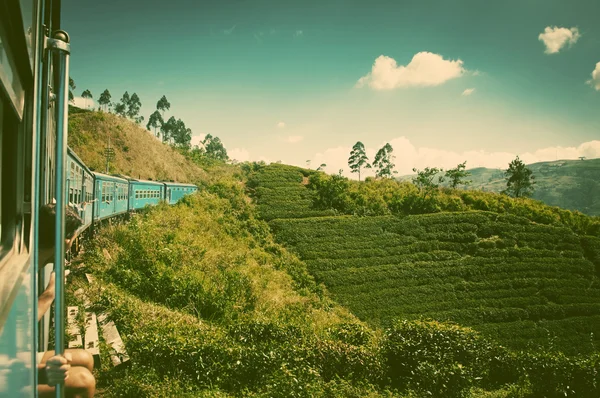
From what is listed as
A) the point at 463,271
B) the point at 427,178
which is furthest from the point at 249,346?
the point at 427,178

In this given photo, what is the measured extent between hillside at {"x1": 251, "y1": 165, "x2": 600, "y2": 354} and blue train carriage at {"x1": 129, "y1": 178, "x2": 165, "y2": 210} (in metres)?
7.44

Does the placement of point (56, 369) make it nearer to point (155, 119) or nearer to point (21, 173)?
point (21, 173)

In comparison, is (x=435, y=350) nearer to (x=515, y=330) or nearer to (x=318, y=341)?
(x=318, y=341)

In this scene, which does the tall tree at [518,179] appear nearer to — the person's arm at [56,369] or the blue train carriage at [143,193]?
the blue train carriage at [143,193]

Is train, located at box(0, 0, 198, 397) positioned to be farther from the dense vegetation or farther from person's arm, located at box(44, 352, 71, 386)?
the dense vegetation

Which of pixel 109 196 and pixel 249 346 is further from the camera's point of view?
pixel 109 196

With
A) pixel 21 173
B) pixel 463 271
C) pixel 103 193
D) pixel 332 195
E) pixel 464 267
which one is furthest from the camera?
pixel 332 195

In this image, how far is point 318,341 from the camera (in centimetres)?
820

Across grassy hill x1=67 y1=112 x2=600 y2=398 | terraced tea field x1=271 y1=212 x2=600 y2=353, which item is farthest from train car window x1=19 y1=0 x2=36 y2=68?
terraced tea field x1=271 y1=212 x2=600 y2=353

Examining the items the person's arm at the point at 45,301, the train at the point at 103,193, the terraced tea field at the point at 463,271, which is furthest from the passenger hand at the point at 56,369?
the terraced tea field at the point at 463,271

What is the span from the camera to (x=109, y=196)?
13.7 metres

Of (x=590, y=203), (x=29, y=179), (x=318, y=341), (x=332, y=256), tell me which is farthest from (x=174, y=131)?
(x=590, y=203)

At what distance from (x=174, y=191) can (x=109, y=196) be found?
1004cm

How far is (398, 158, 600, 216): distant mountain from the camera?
106350 millimetres
